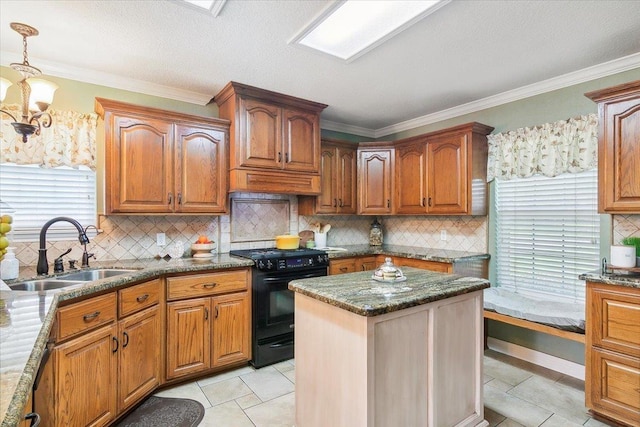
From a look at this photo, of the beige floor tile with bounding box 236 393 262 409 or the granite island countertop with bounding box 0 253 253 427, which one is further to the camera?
the beige floor tile with bounding box 236 393 262 409

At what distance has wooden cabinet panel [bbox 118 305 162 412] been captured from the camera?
2.17 metres

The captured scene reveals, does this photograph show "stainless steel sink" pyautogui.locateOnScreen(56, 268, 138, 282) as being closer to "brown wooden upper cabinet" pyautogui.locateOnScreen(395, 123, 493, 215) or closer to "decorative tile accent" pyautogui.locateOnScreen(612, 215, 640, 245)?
"brown wooden upper cabinet" pyautogui.locateOnScreen(395, 123, 493, 215)

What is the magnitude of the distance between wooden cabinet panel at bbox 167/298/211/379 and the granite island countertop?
0.32m

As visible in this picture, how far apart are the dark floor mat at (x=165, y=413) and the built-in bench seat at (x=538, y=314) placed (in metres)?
2.43

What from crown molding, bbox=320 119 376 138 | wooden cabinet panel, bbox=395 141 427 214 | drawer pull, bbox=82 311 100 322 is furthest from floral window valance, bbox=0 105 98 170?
wooden cabinet panel, bbox=395 141 427 214

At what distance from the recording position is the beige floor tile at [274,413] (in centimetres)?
215

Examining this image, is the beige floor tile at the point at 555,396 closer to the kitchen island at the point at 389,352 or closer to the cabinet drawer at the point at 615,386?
the cabinet drawer at the point at 615,386

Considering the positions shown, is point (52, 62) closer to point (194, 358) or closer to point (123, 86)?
point (123, 86)

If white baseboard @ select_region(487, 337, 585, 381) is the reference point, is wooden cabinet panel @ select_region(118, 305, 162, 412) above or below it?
above

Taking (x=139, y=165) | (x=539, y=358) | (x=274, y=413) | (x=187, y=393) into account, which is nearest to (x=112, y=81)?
(x=139, y=165)

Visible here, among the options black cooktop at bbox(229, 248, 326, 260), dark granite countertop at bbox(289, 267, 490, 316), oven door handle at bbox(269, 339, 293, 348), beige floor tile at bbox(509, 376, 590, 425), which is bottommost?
beige floor tile at bbox(509, 376, 590, 425)

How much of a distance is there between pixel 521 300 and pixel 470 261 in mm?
546

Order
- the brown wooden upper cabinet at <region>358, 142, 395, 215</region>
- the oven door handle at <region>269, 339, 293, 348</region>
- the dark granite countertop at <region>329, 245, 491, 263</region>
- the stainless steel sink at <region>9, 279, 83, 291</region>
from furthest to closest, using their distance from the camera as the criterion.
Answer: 1. the brown wooden upper cabinet at <region>358, 142, 395, 215</region>
2. the dark granite countertop at <region>329, 245, 491, 263</region>
3. the oven door handle at <region>269, 339, 293, 348</region>
4. the stainless steel sink at <region>9, 279, 83, 291</region>

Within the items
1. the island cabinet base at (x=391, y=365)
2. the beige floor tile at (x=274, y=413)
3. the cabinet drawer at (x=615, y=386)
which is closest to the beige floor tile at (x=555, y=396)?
the cabinet drawer at (x=615, y=386)
